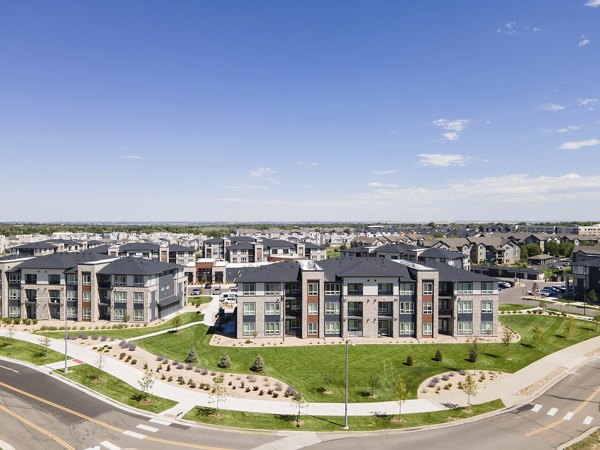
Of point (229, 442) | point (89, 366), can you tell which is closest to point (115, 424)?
point (229, 442)

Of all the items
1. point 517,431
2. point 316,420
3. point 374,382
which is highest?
point 374,382

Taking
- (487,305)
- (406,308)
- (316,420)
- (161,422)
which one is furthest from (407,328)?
(161,422)

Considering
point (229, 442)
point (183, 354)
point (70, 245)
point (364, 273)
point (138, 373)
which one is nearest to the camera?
point (229, 442)

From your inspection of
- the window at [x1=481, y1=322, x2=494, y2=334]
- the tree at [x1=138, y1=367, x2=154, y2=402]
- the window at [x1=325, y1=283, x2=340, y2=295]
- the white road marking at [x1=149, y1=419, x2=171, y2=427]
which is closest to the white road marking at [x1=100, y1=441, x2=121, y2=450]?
the white road marking at [x1=149, y1=419, x2=171, y2=427]

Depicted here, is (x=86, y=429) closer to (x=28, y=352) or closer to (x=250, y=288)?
(x=28, y=352)

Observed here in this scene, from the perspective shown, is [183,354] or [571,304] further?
[571,304]

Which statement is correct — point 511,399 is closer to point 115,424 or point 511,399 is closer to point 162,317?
point 115,424

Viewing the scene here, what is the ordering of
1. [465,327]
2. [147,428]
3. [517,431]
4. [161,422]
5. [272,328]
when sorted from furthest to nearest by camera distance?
[465,327]
[272,328]
[161,422]
[517,431]
[147,428]
